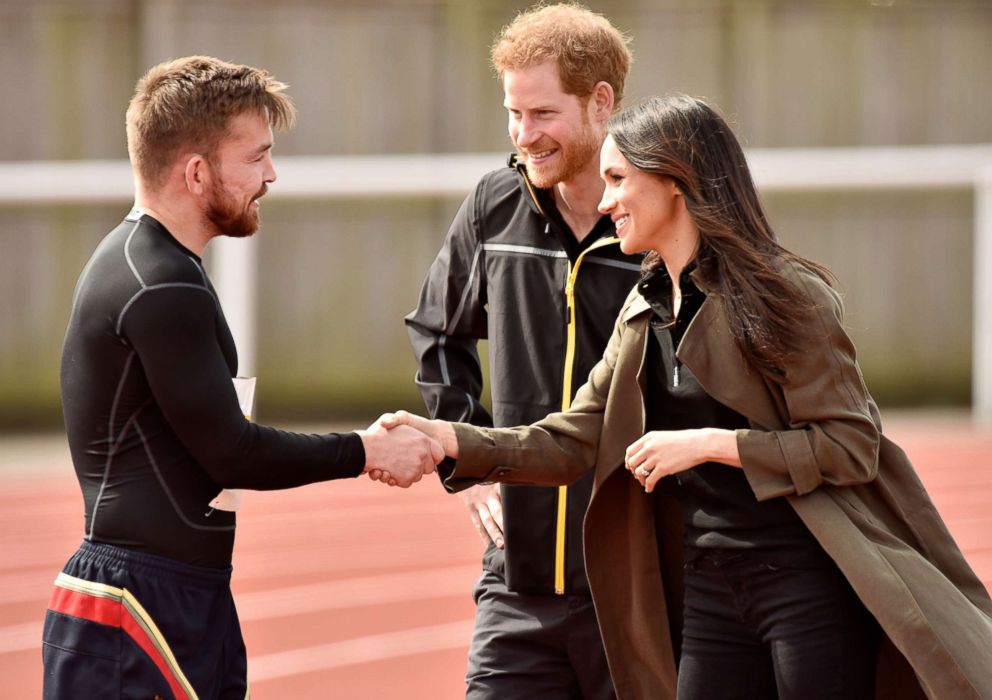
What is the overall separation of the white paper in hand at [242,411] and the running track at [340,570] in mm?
2970

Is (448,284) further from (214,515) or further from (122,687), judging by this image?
(122,687)

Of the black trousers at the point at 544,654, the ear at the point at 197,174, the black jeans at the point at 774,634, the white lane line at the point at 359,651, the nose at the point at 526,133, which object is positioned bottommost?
the white lane line at the point at 359,651

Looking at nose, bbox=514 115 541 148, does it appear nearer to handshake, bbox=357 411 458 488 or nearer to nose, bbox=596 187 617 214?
nose, bbox=596 187 617 214

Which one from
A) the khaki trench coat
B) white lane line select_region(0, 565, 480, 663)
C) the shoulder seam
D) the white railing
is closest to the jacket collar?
the khaki trench coat

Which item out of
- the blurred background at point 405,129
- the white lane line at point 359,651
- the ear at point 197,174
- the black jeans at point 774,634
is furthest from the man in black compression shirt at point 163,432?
the blurred background at point 405,129

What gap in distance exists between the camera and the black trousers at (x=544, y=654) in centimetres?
350

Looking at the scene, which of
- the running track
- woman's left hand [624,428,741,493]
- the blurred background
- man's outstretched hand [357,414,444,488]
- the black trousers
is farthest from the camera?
the blurred background

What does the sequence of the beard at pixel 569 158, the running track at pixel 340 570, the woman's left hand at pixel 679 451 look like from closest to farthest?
the woman's left hand at pixel 679 451
the beard at pixel 569 158
the running track at pixel 340 570

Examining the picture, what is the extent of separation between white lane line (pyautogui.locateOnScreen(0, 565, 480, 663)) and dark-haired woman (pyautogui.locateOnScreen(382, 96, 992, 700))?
443 centimetres

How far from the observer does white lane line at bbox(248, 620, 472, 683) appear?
6277mm

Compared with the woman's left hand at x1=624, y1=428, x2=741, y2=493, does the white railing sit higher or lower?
higher

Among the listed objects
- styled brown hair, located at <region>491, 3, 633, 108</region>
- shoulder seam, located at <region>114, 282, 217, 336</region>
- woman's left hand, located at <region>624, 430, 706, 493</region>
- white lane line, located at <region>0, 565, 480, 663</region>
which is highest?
styled brown hair, located at <region>491, 3, 633, 108</region>

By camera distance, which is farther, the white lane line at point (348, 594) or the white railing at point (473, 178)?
the white railing at point (473, 178)

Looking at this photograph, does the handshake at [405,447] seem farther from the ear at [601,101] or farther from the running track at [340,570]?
the running track at [340,570]
